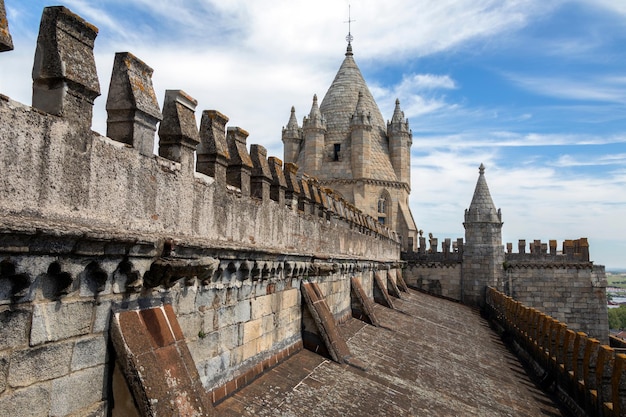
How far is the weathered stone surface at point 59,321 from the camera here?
312cm

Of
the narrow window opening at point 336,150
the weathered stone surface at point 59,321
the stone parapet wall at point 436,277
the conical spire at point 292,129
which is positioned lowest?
the stone parapet wall at point 436,277

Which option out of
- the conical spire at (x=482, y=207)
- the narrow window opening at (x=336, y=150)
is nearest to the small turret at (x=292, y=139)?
the narrow window opening at (x=336, y=150)

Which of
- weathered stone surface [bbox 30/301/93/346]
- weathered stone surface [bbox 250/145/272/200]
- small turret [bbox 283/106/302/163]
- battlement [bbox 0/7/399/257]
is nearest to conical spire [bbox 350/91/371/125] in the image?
small turret [bbox 283/106/302/163]

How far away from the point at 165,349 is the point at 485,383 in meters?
7.87

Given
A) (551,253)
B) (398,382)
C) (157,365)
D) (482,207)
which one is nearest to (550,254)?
(551,253)

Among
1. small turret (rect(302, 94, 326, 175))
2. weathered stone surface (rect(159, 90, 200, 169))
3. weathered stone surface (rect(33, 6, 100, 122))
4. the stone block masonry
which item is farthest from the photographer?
small turret (rect(302, 94, 326, 175))

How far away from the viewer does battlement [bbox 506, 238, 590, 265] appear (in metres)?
29.3

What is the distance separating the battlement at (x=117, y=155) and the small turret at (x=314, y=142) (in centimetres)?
2853

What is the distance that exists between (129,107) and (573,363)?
11846mm

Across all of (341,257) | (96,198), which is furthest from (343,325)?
(96,198)

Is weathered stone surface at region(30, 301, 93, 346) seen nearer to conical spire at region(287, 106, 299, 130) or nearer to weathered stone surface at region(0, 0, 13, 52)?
weathered stone surface at region(0, 0, 13, 52)

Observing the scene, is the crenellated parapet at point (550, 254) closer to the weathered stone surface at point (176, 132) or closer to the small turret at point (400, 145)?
the small turret at point (400, 145)

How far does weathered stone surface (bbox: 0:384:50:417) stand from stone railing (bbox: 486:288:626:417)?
31.3 ft

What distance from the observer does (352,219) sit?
43.0 ft
